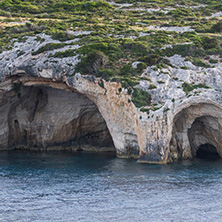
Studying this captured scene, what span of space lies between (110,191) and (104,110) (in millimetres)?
16458

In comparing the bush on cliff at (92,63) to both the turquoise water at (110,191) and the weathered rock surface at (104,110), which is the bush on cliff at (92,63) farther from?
the turquoise water at (110,191)

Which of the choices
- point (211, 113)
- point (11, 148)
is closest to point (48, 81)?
point (11, 148)

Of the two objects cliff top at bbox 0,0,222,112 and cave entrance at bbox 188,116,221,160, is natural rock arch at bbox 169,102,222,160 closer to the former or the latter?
cave entrance at bbox 188,116,221,160

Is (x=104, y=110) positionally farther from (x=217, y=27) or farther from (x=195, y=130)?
(x=217, y=27)

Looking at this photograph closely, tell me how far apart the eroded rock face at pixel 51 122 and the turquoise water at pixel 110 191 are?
32.2 ft

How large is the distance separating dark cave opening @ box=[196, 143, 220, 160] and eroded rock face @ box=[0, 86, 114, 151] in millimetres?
12881

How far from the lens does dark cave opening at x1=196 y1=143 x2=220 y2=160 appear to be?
159 feet

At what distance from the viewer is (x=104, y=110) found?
47500 mm

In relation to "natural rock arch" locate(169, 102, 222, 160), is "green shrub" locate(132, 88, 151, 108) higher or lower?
higher

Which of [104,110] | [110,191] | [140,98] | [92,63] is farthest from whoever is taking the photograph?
[104,110]

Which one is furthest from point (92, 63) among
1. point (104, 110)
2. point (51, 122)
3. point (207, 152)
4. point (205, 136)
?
point (207, 152)

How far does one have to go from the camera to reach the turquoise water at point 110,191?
90.7ft

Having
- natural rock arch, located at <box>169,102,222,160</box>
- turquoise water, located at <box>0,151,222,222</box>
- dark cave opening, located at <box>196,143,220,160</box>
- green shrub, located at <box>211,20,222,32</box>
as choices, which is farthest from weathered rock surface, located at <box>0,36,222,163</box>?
green shrub, located at <box>211,20,222,32</box>

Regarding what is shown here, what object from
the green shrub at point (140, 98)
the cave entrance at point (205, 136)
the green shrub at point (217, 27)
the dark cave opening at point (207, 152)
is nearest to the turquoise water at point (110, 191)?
the dark cave opening at point (207, 152)
